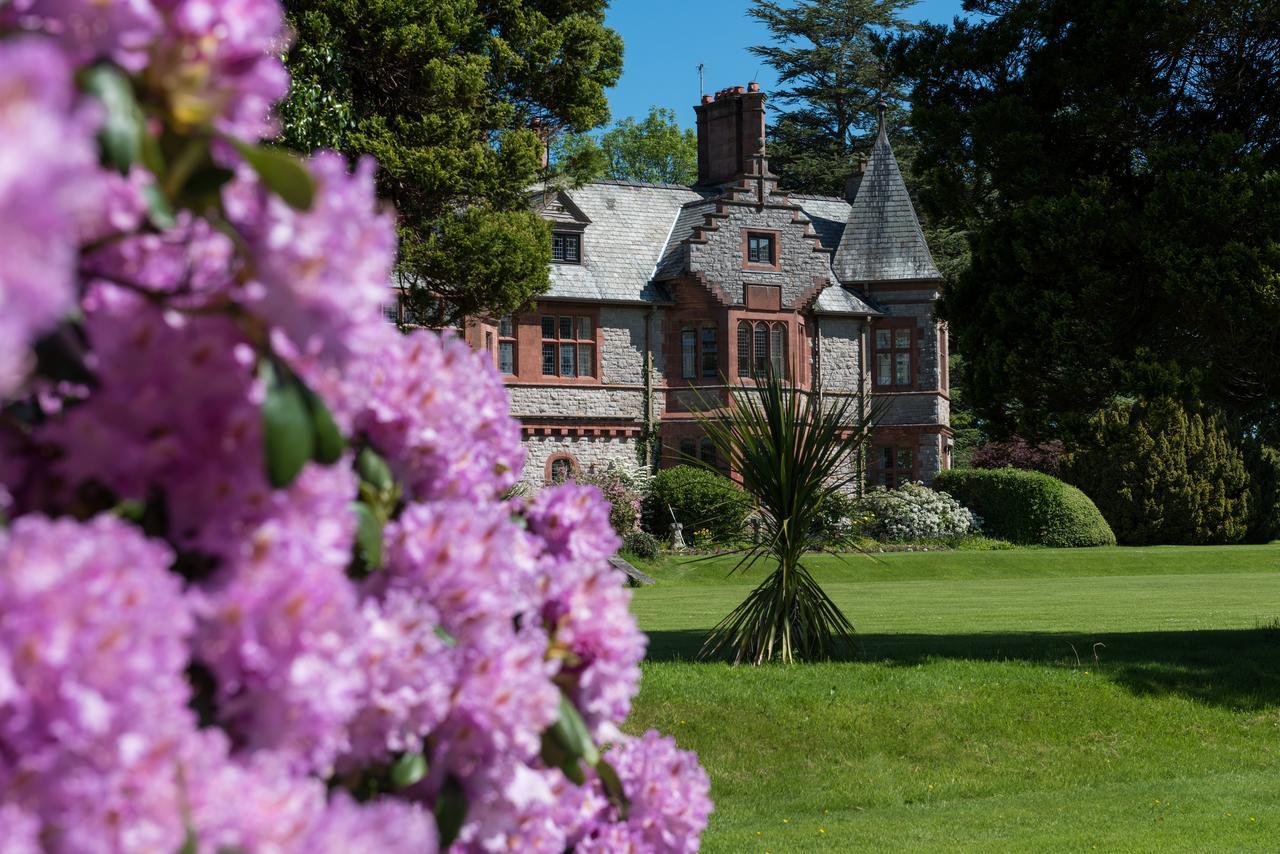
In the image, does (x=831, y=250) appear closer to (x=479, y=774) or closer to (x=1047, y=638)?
(x=1047, y=638)

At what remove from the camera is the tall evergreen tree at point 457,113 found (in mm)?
22688

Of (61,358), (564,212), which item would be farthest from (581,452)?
(61,358)

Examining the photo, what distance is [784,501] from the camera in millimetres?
12461

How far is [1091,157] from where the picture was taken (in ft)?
53.0

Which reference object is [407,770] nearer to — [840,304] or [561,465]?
[561,465]

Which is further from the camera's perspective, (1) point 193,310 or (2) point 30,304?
(1) point 193,310

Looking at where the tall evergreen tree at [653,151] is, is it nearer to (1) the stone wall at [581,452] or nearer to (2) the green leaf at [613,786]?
(1) the stone wall at [581,452]

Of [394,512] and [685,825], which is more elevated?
[394,512]

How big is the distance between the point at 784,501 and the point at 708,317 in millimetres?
25583

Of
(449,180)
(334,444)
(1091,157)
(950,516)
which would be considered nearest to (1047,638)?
(1091,157)

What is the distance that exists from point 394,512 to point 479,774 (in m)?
0.45

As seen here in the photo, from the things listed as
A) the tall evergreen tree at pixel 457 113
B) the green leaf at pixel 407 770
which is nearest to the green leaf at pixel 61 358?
the green leaf at pixel 407 770

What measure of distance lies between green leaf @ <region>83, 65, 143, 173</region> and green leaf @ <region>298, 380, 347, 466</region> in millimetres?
344

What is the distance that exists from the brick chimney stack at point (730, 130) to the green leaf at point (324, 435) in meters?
38.3
